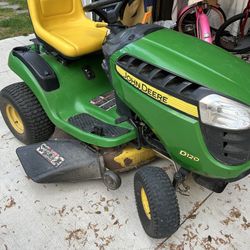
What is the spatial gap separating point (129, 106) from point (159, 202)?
1.49 ft

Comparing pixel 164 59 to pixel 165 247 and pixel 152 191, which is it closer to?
pixel 152 191

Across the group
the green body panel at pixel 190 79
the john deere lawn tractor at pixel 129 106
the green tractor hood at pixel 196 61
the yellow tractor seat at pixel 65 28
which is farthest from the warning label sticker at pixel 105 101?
the green tractor hood at pixel 196 61

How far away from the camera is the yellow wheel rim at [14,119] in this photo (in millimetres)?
2071

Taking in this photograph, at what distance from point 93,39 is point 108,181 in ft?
2.61

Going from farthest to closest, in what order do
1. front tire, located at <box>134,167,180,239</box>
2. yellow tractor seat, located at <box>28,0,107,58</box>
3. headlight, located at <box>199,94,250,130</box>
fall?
1. yellow tractor seat, located at <box>28,0,107,58</box>
2. front tire, located at <box>134,167,180,239</box>
3. headlight, located at <box>199,94,250,130</box>

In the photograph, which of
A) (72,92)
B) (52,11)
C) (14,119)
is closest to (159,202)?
(72,92)

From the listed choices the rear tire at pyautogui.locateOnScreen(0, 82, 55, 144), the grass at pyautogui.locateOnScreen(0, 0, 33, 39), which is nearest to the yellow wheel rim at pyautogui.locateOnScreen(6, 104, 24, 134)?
the rear tire at pyautogui.locateOnScreen(0, 82, 55, 144)

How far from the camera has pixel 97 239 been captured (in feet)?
5.10

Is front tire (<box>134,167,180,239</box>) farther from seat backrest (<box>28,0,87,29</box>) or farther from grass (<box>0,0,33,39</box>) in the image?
grass (<box>0,0,33,39</box>)

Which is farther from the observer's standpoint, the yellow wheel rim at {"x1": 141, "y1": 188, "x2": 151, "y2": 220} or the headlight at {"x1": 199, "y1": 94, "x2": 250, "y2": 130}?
the yellow wheel rim at {"x1": 141, "y1": 188, "x2": 151, "y2": 220}

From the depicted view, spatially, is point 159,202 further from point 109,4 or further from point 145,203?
point 109,4

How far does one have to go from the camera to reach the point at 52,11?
2.02 meters

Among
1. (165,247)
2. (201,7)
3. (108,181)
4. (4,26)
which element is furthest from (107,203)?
(4,26)

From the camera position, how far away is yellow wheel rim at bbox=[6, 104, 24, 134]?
207 centimetres
